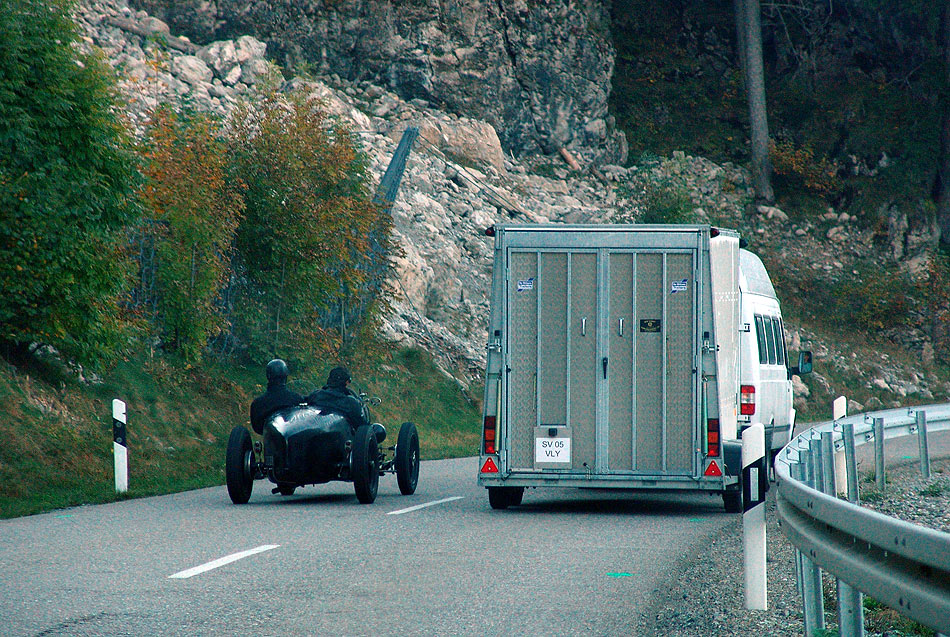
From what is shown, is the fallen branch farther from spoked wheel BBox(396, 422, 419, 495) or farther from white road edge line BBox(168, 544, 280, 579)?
white road edge line BBox(168, 544, 280, 579)

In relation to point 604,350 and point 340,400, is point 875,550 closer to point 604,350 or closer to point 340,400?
point 604,350

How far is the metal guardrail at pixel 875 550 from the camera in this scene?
3879mm

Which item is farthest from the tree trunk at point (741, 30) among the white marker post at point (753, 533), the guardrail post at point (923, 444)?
the white marker post at point (753, 533)

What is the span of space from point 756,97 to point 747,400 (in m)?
41.6

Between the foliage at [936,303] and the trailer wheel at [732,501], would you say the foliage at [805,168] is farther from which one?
the trailer wheel at [732,501]

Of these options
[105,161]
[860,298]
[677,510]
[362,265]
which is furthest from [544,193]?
[677,510]

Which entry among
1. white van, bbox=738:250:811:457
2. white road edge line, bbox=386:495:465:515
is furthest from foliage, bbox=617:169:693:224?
white road edge line, bbox=386:495:465:515

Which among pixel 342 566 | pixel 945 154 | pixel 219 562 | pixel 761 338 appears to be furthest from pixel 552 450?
pixel 945 154

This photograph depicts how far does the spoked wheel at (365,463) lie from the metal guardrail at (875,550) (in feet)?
25.1

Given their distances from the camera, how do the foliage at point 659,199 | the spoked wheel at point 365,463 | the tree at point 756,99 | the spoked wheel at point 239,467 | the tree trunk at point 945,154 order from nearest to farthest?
the spoked wheel at point 365,463 → the spoked wheel at point 239,467 → the foliage at point 659,199 → the tree trunk at point 945,154 → the tree at point 756,99

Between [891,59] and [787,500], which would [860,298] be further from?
[787,500]

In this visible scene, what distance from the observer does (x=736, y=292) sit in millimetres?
14680

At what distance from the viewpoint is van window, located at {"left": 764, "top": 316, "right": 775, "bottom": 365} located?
17750 mm

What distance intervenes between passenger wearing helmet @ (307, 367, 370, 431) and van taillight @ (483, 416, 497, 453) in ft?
6.23
